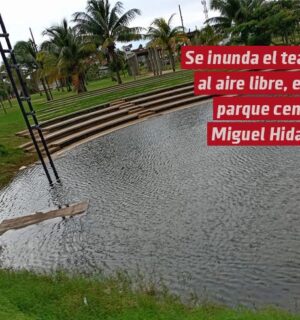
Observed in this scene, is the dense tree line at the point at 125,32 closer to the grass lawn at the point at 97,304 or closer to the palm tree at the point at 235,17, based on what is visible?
the palm tree at the point at 235,17

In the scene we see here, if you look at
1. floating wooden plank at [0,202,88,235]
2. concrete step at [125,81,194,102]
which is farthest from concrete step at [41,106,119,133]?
floating wooden plank at [0,202,88,235]

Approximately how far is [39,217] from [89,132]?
7976 millimetres

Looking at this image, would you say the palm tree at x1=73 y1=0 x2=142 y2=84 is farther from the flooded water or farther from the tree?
the flooded water

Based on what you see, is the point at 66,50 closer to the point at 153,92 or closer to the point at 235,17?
the point at 153,92

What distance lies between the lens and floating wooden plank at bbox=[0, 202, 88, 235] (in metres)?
8.15

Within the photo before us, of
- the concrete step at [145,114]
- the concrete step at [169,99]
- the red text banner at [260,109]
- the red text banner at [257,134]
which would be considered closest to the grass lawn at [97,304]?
the red text banner at [257,134]

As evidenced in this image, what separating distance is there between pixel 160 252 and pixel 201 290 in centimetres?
119

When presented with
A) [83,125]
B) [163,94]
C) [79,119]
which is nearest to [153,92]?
[163,94]

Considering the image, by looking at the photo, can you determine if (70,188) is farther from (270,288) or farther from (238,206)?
(270,288)

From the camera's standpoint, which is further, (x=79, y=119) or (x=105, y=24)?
(x=105, y=24)

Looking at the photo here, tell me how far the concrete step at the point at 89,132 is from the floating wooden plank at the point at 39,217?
629 centimetres

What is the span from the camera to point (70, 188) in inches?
387

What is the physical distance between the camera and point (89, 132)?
52.4 feet

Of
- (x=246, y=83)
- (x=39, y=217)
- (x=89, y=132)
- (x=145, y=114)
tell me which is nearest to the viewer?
(x=39, y=217)
